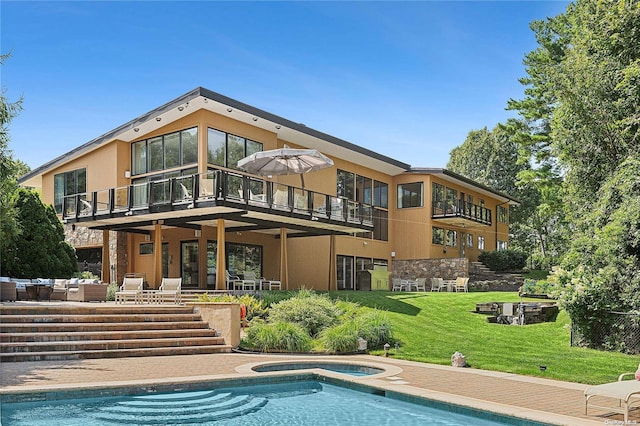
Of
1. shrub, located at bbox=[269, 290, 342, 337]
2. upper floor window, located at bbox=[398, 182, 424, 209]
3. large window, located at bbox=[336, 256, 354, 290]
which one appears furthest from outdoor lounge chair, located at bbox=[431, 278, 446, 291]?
shrub, located at bbox=[269, 290, 342, 337]

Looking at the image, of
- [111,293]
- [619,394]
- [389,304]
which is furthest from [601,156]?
[111,293]

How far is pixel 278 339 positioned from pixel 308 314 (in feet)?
5.45

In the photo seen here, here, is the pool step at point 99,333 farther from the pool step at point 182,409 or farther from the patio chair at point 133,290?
the pool step at point 182,409

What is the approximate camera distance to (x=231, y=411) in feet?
26.4

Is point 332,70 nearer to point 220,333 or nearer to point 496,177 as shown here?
point 220,333

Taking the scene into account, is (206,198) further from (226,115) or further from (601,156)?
(601,156)

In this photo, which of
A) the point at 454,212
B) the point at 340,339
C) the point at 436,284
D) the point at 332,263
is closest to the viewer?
the point at 340,339

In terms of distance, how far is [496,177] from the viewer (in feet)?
166

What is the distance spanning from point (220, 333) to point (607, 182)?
983cm

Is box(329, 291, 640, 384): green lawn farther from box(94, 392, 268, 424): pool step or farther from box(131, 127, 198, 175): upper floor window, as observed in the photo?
box(131, 127, 198, 175): upper floor window

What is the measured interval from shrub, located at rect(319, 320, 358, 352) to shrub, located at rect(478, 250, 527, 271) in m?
24.2

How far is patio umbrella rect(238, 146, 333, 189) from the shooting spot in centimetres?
1963

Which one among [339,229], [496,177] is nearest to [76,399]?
[339,229]

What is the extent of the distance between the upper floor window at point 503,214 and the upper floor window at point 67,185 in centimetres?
2895
